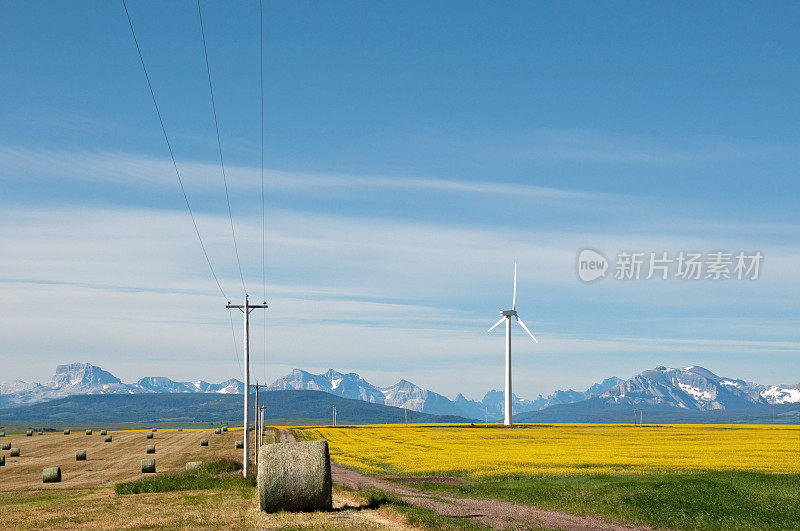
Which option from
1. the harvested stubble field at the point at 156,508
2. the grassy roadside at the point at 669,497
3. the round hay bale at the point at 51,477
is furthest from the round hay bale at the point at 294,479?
the round hay bale at the point at 51,477

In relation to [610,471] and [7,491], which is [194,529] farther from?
[610,471]

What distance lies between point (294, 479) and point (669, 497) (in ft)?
63.6

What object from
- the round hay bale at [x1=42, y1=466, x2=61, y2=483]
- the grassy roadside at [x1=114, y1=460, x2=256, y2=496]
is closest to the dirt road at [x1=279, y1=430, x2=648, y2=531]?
the grassy roadside at [x1=114, y1=460, x2=256, y2=496]

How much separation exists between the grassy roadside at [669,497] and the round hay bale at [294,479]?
42.0 feet

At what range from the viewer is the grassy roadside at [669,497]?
3578 cm

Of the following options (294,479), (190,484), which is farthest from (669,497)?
(190,484)

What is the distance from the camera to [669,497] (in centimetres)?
4066

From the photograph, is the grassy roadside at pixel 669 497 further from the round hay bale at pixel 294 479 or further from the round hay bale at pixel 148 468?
the round hay bale at pixel 148 468

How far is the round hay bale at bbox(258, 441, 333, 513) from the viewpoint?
3475 centimetres

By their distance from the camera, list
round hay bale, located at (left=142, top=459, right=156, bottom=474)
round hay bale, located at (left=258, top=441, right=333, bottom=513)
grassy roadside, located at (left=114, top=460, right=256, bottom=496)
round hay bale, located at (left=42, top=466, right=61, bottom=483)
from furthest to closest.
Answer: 1. round hay bale, located at (left=142, top=459, right=156, bottom=474)
2. round hay bale, located at (left=42, top=466, right=61, bottom=483)
3. grassy roadside, located at (left=114, top=460, right=256, bottom=496)
4. round hay bale, located at (left=258, top=441, right=333, bottom=513)

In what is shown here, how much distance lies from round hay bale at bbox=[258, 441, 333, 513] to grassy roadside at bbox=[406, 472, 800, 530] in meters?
12.8

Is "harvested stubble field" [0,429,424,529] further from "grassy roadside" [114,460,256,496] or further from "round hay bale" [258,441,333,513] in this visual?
"round hay bale" [258,441,333,513]

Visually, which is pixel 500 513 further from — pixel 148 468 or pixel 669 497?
pixel 148 468

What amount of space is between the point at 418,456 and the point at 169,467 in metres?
24.7
